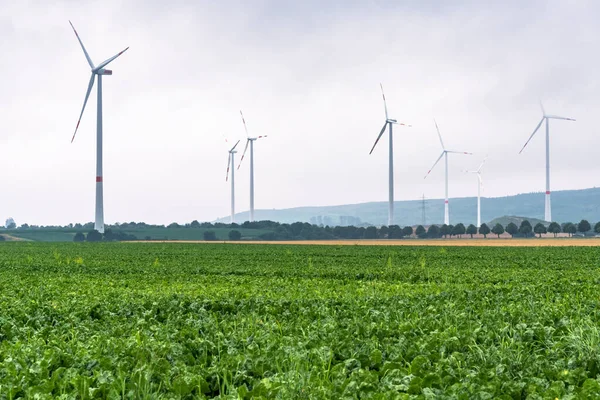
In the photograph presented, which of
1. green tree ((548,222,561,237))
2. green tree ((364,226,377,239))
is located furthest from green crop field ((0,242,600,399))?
green tree ((548,222,561,237))

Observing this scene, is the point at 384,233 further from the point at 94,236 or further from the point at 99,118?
the point at 99,118

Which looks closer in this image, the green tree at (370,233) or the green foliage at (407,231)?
the green tree at (370,233)

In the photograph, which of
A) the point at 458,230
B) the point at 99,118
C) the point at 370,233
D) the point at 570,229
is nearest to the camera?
the point at 99,118

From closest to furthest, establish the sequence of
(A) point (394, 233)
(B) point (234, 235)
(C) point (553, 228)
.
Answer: (B) point (234, 235)
(A) point (394, 233)
(C) point (553, 228)

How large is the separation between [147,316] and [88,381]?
643 cm

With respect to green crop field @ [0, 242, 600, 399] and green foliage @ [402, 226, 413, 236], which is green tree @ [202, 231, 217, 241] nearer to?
green foliage @ [402, 226, 413, 236]

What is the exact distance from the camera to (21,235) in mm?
154250

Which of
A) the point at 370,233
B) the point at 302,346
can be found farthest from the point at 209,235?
the point at 302,346

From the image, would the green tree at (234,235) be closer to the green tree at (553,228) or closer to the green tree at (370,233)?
the green tree at (370,233)

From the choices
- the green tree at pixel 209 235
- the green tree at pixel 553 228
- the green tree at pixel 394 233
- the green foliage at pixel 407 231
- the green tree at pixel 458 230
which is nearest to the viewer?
the green tree at pixel 209 235

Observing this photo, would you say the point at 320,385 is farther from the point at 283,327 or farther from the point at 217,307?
the point at 217,307

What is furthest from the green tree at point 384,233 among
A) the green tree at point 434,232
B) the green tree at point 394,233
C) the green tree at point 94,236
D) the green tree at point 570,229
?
the green tree at point 94,236

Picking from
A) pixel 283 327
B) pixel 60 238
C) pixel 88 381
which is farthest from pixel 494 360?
pixel 60 238

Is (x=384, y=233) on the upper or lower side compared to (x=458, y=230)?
lower
